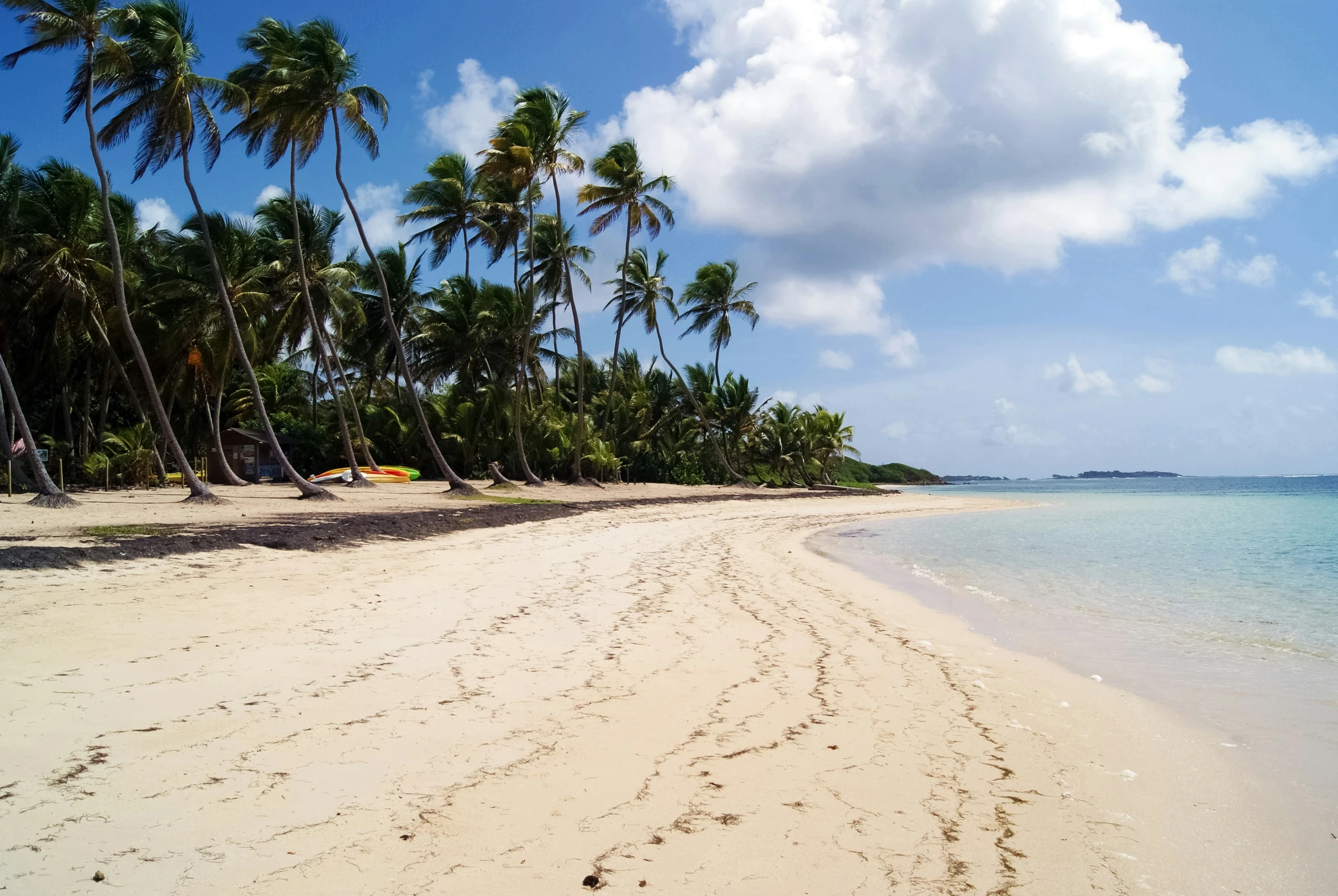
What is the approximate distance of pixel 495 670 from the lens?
4.78 metres

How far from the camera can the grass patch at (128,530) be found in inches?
409

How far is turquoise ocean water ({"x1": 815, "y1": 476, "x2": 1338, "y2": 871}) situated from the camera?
172 inches

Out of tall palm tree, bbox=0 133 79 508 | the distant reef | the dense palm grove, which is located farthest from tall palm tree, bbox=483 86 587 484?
the distant reef

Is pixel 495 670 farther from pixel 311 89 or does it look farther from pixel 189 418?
pixel 189 418

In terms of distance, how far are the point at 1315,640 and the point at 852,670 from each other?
4.82 meters

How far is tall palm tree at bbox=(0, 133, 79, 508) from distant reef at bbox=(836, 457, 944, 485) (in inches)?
2531

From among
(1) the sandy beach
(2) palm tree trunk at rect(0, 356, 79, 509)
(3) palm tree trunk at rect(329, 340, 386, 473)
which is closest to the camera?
(1) the sandy beach

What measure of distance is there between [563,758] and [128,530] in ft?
33.8

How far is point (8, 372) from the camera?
20.9 m

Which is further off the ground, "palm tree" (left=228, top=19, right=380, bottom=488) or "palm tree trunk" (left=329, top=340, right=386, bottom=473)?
"palm tree" (left=228, top=19, right=380, bottom=488)

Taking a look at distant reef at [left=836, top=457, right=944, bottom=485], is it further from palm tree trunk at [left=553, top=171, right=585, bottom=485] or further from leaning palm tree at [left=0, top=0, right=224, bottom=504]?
leaning palm tree at [left=0, top=0, right=224, bottom=504]

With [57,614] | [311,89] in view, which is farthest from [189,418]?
[57,614]

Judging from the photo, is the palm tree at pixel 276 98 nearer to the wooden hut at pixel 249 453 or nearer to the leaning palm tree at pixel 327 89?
the leaning palm tree at pixel 327 89

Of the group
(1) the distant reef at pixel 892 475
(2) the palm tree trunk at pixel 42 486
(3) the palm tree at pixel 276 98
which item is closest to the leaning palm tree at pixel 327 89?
(3) the palm tree at pixel 276 98
